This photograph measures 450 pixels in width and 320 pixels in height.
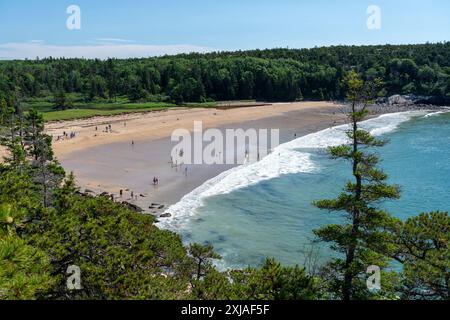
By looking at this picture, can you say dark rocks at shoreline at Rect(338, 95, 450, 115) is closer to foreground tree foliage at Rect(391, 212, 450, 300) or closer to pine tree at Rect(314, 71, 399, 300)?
foreground tree foliage at Rect(391, 212, 450, 300)

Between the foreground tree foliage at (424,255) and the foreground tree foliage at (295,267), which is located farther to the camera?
the foreground tree foliage at (295,267)

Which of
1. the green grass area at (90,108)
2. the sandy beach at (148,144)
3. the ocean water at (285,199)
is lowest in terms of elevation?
the ocean water at (285,199)

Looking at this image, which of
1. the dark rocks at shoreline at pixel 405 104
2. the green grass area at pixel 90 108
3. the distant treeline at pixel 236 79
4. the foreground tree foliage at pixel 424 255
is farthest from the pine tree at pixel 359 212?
the distant treeline at pixel 236 79

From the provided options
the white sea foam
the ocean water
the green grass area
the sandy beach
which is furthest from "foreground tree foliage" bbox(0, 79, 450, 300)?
the green grass area

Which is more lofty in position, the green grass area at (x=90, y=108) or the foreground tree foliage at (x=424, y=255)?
the green grass area at (x=90, y=108)

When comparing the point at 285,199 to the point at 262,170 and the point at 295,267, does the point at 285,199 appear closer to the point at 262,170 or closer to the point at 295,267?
the point at 262,170

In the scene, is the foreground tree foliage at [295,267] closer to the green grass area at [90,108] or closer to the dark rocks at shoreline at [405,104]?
the green grass area at [90,108]

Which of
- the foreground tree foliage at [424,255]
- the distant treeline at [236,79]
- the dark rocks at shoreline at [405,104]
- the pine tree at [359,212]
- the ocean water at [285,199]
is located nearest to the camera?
the foreground tree foliage at [424,255]
